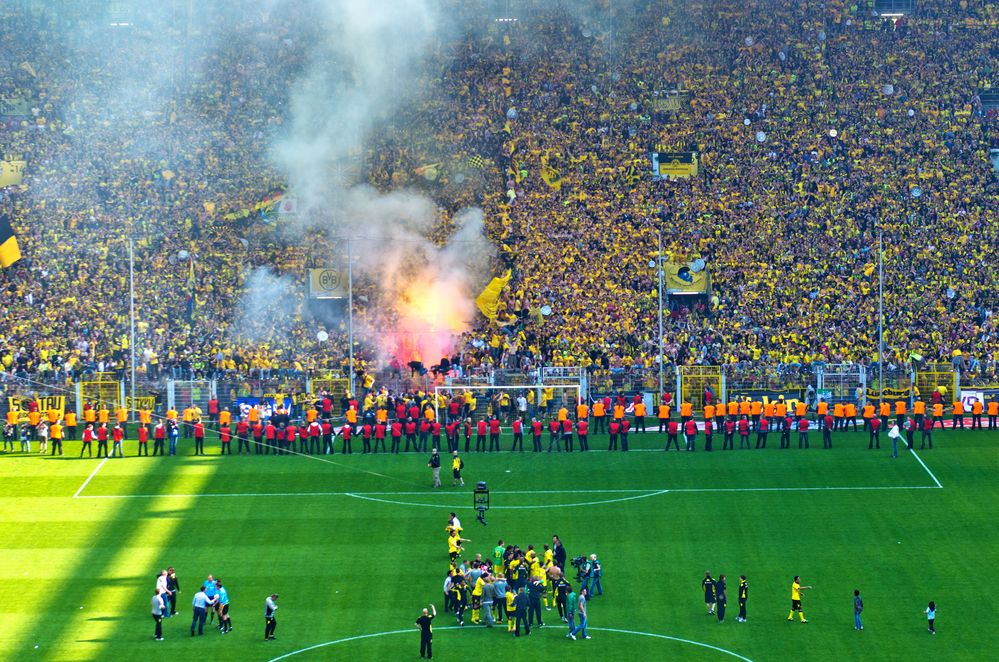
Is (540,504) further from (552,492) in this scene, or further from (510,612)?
(510,612)

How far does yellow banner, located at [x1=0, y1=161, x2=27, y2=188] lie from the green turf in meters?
21.0

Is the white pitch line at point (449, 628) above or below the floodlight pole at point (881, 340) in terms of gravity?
below

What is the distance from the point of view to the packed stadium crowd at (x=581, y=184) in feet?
245

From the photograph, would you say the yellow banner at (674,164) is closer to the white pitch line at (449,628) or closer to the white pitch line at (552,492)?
the white pitch line at (552,492)

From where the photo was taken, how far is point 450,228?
8112cm

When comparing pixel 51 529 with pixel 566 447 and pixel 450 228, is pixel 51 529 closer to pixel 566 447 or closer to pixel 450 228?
pixel 566 447

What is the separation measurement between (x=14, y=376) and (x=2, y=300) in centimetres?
690

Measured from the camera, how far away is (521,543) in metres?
55.7

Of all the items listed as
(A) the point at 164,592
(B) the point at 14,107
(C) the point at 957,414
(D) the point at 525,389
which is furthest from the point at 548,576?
(B) the point at 14,107

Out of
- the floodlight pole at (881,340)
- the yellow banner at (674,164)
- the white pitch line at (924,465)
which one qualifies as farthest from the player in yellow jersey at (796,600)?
the yellow banner at (674,164)

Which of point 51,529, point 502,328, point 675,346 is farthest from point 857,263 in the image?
point 51,529

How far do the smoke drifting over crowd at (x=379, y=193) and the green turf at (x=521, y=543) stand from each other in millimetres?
12971

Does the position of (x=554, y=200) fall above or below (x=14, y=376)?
above

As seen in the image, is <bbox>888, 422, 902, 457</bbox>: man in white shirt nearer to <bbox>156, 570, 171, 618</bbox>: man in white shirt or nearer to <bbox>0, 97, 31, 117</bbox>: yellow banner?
<bbox>156, 570, 171, 618</bbox>: man in white shirt
